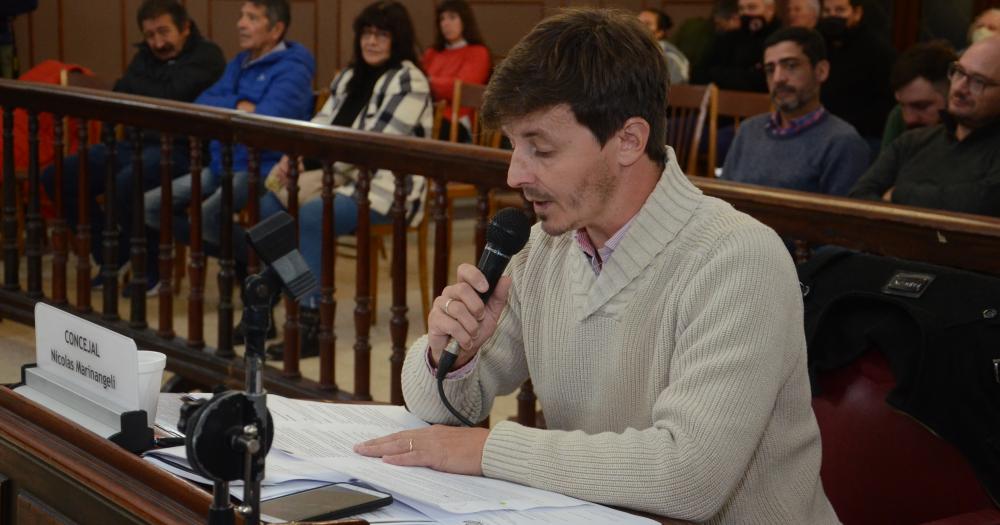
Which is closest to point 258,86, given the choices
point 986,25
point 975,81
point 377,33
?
point 377,33

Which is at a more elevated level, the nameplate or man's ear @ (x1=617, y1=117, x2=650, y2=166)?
man's ear @ (x1=617, y1=117, x2=650, y2=166)

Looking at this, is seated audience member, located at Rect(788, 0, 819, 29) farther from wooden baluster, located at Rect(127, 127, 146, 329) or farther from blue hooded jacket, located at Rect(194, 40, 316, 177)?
wooden baluster, located at Rect(127, 127, 146, 329)

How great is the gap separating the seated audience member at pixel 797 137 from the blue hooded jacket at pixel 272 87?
1.60 metres

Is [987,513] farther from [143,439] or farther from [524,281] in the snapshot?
[143,439]

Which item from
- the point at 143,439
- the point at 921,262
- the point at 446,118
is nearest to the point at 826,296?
the point at 921,262

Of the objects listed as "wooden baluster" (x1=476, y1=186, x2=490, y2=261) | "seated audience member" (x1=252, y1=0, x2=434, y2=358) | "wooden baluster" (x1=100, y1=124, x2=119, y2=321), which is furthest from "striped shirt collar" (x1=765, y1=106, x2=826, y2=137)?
"wooden baluster" (x1=100, y1=124, x2=119, y2=321)

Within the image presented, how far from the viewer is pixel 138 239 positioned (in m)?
3.58

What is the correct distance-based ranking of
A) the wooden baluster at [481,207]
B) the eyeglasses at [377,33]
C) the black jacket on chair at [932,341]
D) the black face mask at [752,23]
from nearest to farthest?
1. the black jacket on chair at [932,341]
2. the wooden baluster at [481,207]
3. the eyeglasses at [377,33]
4. the black face mask at [752,23]

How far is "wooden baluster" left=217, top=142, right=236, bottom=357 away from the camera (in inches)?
129

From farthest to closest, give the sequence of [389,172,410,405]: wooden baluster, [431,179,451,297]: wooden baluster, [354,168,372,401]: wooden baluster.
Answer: [354,168,372,401]: wooden baluster → [389,172,410,405]: wooden baluster → [431,179,451,297]: wooden baluster

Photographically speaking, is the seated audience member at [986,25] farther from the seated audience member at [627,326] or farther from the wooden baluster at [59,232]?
the seated audience member at [627,326]

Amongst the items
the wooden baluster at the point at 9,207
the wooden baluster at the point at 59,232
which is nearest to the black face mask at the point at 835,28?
the wooden baluster at the point at 59,232

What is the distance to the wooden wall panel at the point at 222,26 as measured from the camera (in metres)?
7.38

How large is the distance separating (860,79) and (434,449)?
13.7ft
